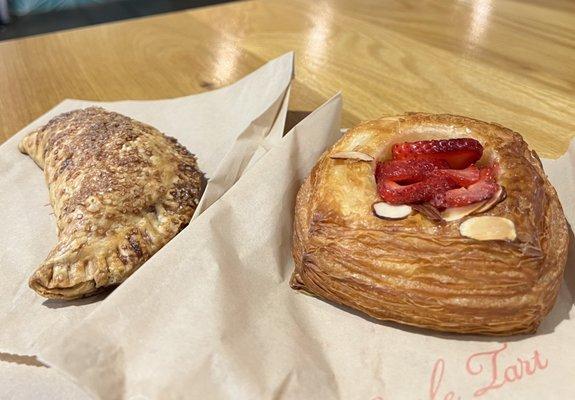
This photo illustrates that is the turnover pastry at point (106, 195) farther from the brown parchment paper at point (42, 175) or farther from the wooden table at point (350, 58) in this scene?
the wooden table at point (350, 58)

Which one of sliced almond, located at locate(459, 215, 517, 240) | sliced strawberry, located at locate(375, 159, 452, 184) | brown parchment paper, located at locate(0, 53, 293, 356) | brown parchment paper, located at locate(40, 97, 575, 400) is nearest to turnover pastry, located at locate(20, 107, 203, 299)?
brown parchment paper, located at locate(0, 53, 293, 356)

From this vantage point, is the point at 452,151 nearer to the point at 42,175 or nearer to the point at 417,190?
the point at 417,190

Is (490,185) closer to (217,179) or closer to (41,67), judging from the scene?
(217,179)

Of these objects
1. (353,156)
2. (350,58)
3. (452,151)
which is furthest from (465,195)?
(350,58)

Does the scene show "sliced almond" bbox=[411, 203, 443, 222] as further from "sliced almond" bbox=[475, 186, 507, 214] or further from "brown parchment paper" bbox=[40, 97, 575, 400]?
"brown parchment paper" bbox=[40, 97, 575, 400]

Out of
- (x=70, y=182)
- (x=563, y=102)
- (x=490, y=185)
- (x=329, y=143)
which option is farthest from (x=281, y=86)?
(x=563, y=102)

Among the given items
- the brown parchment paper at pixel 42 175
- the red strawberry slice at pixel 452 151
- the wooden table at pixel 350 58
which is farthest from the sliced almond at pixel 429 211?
the wooden table at pixel 350 58
